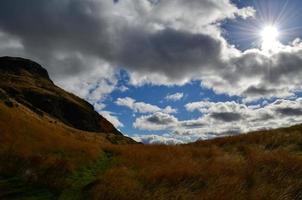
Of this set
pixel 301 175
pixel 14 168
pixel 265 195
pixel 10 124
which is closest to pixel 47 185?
pixel 14 168

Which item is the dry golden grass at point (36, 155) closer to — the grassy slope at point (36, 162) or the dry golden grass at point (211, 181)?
the grassy slope at point (36, 162)

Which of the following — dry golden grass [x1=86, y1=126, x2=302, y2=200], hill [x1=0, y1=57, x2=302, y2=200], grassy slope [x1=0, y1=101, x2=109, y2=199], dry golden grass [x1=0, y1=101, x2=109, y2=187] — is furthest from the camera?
dry golden grass [x1=0, y1=101, x2=109, y2=187]

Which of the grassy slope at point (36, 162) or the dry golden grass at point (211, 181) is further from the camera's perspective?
the grassy slope at point (36, 162)

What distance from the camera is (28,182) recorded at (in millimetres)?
17938

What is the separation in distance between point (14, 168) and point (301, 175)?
49.3 feet

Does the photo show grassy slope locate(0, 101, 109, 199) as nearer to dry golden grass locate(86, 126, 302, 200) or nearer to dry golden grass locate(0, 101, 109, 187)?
dry golden grass locate(0, 101, 109, 187)

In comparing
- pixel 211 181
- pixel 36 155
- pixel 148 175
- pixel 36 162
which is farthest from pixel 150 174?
pixel 36 155

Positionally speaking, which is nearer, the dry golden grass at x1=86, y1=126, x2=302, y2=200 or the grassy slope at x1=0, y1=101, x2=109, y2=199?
the dry golden grass at x1=86, y1=126, x2=302, y2=200

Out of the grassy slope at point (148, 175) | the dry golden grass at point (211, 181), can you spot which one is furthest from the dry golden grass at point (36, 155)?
the dry golden grass at point (211, 181)

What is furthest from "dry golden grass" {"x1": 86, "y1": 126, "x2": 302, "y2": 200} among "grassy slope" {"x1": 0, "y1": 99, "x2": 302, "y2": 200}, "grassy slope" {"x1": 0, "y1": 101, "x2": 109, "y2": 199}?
"grassy slope" {"x1": 0, "y1": 101, "x2": 109, "y2": 199}

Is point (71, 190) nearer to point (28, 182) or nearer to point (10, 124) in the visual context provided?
point (28, 182)

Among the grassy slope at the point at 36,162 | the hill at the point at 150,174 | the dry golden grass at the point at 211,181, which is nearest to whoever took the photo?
the dry golden grass at the point at 211,181

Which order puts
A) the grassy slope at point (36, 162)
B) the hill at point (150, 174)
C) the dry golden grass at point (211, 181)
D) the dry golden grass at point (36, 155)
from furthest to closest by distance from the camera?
the dry golden grass at point (36, 155), the grassy slope at point (36, 162), the hill at point (150, 174), the dry golden grass at point (211, 181)

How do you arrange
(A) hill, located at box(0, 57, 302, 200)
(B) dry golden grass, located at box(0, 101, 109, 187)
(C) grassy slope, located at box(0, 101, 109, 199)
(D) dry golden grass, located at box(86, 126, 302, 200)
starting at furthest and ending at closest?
(B) dry golden grass, located at box(0, 101, 109, 187) → (C) grassy slope, located at box(0, 101, 109, 199) → (A) hill, located at box(0, 57, 302, 200) → (D) dry golden grass, located at box(86, 126, 302, 200)
